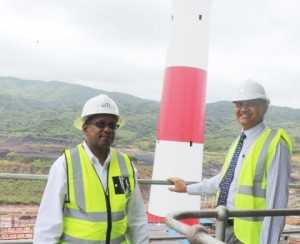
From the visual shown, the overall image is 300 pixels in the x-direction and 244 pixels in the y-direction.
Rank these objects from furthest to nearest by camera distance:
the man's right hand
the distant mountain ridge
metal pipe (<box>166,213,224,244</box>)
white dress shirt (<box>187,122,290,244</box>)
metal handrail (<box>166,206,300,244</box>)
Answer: the distant mountain ridge < the man's right hand < white dress shirt (<box>187,122,290,244</box>) < metal handrail (<box>166,206,300,244</box>) < metal pipe (<box>166,213,224,244</box>)

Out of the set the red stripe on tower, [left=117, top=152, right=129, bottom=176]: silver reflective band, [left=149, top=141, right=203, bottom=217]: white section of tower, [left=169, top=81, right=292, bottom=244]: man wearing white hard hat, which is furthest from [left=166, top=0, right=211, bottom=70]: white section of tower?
[left=117, top=152, right=129, bottom=176]: silver reflective band

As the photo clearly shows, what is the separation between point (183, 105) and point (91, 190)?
195 inches

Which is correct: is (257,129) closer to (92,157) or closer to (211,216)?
(211,216)

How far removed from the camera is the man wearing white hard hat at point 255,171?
109 inches

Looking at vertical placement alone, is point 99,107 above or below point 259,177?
above

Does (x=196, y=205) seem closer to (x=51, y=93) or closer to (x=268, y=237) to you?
(x=268, y=237)

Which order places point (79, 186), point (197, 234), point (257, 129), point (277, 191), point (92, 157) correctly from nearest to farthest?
1. point (197, 234)
2. point (79, 186)
3. point (92, 157)
4. point (277, 191)
5. point (257, 129)

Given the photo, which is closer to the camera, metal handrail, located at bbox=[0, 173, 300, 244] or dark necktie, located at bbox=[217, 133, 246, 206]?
metal handrail, located at bbox=[0, 173, 300, 244]

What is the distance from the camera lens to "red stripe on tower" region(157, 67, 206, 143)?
23.9 feet

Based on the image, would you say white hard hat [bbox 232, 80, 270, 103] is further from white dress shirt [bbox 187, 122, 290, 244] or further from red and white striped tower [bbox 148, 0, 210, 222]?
red and white striped tower [bbox 148, 0, 210, 222]

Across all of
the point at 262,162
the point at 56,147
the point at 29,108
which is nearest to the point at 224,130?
the point at 56,147

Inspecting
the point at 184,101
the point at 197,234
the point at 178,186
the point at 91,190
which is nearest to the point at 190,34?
the point at 184,101

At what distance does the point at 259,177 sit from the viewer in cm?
284

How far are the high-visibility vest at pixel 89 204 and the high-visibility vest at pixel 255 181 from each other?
0.73 m
